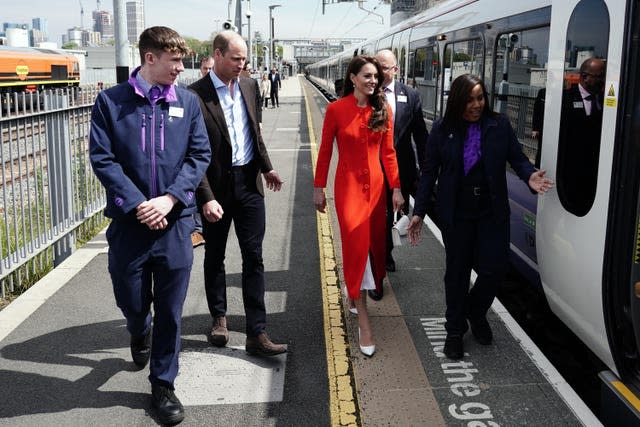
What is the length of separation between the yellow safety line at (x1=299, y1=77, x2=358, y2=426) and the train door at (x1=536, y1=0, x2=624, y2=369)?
1291 mm

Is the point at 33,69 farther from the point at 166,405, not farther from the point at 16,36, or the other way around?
the point at 166,405

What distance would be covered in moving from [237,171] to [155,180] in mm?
831

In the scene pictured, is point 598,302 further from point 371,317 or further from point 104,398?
point 104,398

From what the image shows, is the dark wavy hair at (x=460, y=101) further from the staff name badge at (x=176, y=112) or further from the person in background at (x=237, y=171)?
the staff name badge at (x=176, y=112)

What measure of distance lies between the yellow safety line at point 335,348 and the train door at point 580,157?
129cm

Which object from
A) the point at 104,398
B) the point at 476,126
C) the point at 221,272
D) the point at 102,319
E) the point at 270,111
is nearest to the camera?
the point at 104,398

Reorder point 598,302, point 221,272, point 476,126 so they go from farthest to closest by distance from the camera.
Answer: point 221,272, point 476,126, point 598,302

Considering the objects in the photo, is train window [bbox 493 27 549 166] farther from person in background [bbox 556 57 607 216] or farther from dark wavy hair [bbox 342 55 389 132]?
dark wavy hair [bbox 342 55 389 132]

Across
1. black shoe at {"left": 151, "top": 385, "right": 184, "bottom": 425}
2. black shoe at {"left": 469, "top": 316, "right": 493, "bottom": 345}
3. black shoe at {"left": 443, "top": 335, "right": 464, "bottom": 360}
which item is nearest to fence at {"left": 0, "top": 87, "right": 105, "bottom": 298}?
black shoe at {"left": 151, "top": 385, "right": 184, "bottom": 425}

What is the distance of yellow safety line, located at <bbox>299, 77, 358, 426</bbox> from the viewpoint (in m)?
3.56

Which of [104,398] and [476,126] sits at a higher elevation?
[476,126]

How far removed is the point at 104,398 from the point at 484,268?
229cm

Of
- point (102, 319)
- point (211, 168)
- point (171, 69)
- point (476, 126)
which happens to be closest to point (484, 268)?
point (476, 126)

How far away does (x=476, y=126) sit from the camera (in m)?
4.01
